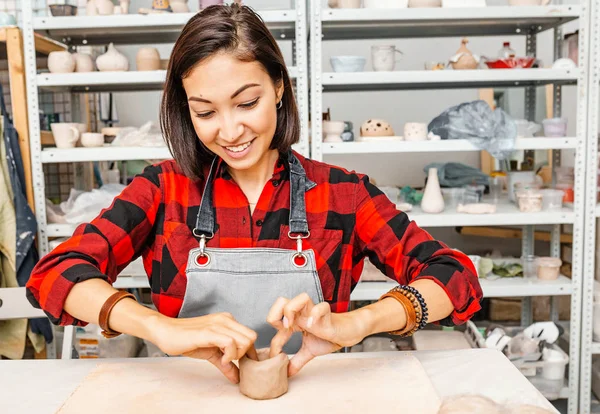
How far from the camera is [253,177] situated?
4.57 feet

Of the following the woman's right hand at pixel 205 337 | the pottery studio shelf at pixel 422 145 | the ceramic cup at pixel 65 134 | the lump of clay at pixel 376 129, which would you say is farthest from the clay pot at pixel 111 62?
the woman's right hand at pixel 205 337

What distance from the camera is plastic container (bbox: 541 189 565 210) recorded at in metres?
2.60

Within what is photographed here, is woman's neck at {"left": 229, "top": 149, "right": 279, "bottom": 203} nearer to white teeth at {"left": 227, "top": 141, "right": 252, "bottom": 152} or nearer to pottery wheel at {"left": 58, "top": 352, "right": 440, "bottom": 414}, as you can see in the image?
white teeth at {"left": 227, "top": 141, "right": 252, "bottom": 152}

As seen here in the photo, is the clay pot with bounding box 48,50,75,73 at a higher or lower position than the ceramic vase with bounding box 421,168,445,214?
higher

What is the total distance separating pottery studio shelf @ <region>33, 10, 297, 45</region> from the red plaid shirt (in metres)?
1.20

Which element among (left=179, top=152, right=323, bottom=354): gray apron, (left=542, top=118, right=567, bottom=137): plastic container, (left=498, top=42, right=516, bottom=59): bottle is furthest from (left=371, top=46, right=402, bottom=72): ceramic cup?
(left=179, top=152, right=323, bottom=354): gray apron

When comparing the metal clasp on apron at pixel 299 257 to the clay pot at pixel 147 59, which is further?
the clay pot at pixel 147 59

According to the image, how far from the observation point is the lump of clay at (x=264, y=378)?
99cm

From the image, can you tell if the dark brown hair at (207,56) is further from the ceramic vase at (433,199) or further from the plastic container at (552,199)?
the plastic container at (552,199)

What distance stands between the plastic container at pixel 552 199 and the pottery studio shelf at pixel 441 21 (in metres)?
0.76

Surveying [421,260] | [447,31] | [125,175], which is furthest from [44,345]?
[447,31]

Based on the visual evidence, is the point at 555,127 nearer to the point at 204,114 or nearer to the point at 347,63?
the point at 347,63

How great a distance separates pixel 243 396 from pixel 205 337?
15 centimetres

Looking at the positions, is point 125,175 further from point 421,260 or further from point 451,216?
point 421,260
